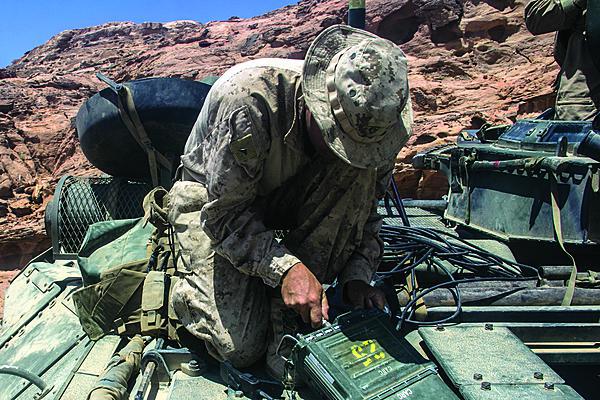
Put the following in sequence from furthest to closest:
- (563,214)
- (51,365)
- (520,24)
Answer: (520,24) < (563,214) < (51,365)

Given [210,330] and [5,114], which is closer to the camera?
[210,330]

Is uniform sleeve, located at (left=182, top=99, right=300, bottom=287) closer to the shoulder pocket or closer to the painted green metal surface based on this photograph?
the shoulder pocket

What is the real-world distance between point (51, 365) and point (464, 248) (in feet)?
7.62

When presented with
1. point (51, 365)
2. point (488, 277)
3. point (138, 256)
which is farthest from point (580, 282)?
point (51, 365)

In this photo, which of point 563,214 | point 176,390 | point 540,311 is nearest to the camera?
point 176,390

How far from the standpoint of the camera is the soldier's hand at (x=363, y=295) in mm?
2377

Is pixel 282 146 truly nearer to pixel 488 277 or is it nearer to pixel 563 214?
pixel 488 277

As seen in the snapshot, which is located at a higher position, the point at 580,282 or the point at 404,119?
the point at 404,119

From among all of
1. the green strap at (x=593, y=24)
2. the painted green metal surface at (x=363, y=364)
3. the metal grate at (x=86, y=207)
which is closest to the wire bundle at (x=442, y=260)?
the painted green metal surface at (x=363, y=364)

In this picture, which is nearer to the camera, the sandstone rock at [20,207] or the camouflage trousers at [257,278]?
the camouflage trousers at [257,278]

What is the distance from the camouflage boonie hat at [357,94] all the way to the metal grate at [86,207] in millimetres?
2152

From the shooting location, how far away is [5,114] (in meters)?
15.1

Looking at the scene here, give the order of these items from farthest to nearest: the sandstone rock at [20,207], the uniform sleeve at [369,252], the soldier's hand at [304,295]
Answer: the sandstone rock at [20,207], the uniform sleeve at [369,252], the soldier's hand at [304,295]

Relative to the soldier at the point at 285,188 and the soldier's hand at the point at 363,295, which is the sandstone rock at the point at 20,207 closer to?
the soldier at the point at 285,188
